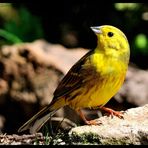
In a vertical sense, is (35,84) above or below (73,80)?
above

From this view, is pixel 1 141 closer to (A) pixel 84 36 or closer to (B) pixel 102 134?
(B) pixel 102 134

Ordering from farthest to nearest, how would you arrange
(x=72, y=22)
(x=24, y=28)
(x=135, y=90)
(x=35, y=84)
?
(x=72, y=22) < (x=24, y=28) < (x=35, y=84) < (x=135, y=90)

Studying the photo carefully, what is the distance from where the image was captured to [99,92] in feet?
19.5

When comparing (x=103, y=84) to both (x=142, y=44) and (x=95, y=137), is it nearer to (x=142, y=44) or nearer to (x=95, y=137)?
(x=95, y=137)

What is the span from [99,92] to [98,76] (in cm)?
15

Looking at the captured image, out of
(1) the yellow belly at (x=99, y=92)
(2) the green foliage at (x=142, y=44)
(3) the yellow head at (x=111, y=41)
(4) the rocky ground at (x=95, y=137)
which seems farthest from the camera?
(2) the green foliage at (x=142, y=44)

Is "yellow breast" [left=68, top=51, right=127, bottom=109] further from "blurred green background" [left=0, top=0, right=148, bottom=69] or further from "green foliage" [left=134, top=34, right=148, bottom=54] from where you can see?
"green foliage" [left=134, top=34, right=148, bottom=54]

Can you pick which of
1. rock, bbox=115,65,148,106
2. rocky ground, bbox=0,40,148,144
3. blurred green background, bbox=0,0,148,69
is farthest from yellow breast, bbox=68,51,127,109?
blurred green background, bbox=0,0,148,69

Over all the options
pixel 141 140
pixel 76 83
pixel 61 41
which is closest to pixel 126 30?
pixel 61 41

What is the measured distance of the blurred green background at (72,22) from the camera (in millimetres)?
10583

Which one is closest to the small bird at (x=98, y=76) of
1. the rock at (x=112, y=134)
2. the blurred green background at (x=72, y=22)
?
the rock at (x=112, y=134)

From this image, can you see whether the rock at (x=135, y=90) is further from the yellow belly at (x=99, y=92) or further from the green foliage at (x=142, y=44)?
the yellow belly at (x=99, y=92)

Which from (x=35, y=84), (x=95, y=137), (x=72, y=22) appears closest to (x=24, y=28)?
(x=72, y=22)

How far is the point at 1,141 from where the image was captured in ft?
18.0
